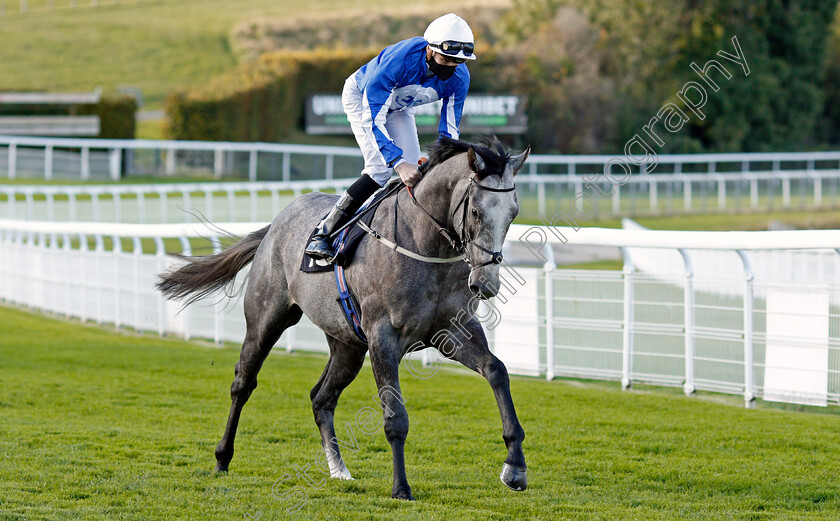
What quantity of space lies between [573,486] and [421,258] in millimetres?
1223

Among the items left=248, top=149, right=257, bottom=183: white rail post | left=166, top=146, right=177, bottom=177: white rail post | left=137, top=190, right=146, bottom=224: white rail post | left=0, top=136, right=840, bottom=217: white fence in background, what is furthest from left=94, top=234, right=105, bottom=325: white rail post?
left=166, top=146, right=177, bottom=177: white rail post

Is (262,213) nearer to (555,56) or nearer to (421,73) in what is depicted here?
(421,73)

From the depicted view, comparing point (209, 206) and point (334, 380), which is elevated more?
point (334, 380)

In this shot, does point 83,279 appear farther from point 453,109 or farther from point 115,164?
point 115,164

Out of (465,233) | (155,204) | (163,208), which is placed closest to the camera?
(465,233)

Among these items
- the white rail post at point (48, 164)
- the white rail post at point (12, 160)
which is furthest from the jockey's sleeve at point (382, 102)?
the white rail post at point (12, 160)

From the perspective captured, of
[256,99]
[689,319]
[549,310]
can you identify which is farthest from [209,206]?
[256,99]

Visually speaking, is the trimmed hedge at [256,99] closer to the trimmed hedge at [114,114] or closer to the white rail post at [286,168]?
the trimmed hedge at [114,114]

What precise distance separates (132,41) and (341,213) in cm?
5406

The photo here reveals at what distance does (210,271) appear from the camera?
572 cm

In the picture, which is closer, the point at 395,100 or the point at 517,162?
the point at 517,162

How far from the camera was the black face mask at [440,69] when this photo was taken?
4.42m

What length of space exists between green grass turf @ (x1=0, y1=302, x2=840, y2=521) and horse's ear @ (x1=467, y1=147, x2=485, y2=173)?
1309 mm

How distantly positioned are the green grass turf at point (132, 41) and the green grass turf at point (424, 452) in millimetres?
40527
